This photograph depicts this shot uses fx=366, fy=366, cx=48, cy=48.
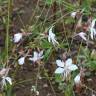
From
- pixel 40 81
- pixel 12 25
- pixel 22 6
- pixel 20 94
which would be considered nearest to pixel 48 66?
pixel 40 81

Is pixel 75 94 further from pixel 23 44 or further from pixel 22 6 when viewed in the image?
pixel 22 6

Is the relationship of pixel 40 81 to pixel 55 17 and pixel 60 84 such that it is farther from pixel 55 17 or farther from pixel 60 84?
pixel 55 17

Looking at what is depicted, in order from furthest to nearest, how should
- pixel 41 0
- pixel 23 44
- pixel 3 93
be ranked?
pixel 41 0 → pixel 23 44 → pixel 3 93

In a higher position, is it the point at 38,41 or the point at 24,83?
the point at 38,41

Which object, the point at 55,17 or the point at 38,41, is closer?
the point at 38,41

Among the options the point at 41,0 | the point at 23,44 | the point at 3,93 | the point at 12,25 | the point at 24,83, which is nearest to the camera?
the point at 3,93

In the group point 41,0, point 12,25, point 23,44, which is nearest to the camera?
point 23,44

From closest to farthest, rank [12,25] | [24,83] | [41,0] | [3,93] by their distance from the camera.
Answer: [3,93]
[24,83]
[12,25]
[41,0]

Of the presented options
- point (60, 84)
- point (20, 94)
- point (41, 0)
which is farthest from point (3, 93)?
point (41, 0)

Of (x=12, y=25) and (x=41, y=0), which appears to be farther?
(x=41, y=0)
